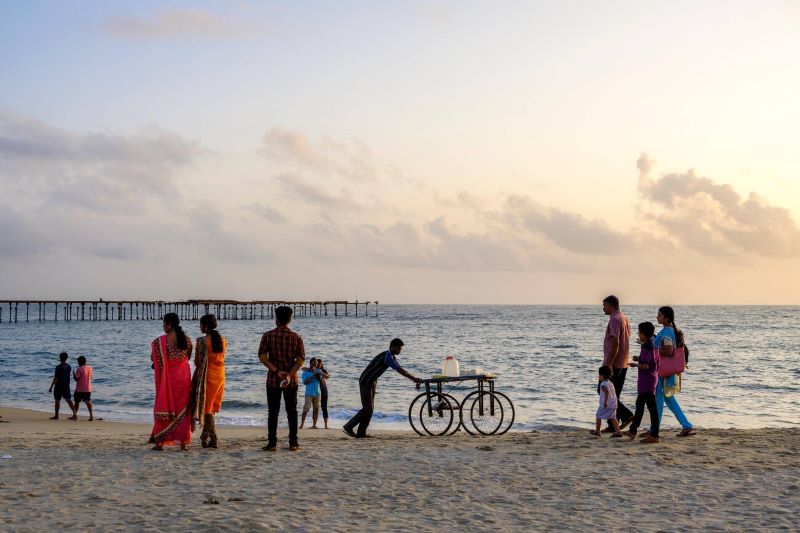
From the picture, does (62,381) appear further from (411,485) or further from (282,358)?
(411,485)

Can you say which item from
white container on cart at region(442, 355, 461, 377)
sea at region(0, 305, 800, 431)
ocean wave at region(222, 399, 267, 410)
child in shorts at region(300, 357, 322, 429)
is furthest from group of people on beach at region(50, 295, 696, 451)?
ocean wave at region(222, 399, 267, 410)

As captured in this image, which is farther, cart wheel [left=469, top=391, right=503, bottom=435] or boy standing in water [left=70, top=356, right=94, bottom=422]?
boy standing in water [left=70, top=356, right=94, bottom=422]

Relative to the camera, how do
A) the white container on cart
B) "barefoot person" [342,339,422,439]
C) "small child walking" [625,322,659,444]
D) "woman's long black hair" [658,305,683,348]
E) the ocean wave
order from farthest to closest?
the ocean wave < the white container on cart < "barefoot person" [342,339,422,439] < "small child walking" [625,322,659,444] < "woman's long black hair" [658,305,683,348]

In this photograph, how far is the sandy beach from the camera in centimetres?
648

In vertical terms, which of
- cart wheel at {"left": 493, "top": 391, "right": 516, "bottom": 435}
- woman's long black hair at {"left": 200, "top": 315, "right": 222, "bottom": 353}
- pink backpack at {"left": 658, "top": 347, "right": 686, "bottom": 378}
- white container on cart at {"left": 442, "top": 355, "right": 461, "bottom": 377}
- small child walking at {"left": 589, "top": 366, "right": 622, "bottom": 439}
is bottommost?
cart wheel at {"left": 493, "top": 391, "right": 516, "bottom": 435}

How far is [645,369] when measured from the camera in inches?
403

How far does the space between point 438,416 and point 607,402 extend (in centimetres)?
270

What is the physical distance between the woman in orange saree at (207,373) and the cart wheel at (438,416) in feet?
11.1

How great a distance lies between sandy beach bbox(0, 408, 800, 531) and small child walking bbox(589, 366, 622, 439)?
18.5 inches

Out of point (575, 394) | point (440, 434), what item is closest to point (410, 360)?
point (575, 394)

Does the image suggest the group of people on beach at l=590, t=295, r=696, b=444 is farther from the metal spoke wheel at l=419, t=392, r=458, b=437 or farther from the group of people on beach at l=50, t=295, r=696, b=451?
the metal spoke wheel at l=419, t=392, r=458, b=437

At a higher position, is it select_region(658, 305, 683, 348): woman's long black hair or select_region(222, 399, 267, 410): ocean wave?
select_region(658, 305, 683, 348): woman's long black hair

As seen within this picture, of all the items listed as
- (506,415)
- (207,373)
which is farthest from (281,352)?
(506,415)

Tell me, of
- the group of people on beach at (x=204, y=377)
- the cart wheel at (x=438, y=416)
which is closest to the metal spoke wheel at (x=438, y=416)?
the cart wheel at (x=438, y=416)
